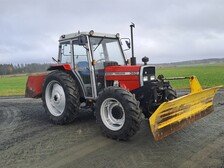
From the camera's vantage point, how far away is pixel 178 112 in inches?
272

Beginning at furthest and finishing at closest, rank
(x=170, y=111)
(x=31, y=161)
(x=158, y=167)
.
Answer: (x=170, y=111), (x=31, y=161), (x=158, y=167)

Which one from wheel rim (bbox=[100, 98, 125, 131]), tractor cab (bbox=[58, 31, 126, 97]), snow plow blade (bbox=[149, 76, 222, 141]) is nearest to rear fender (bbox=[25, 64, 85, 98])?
tractor cab (bbox=[58, 31, 126, 97])

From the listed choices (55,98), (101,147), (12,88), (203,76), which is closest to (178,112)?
(101,147)

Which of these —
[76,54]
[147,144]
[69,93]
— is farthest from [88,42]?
[147,144]

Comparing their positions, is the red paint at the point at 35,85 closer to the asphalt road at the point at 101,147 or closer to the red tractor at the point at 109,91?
the red tractor at the point at 109,91

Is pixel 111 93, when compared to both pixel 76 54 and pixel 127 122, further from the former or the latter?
pixel 76 54

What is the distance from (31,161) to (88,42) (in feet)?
12.1

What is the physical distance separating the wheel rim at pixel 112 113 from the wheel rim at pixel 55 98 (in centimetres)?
188

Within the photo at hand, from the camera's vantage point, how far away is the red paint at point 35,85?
32.0 ft

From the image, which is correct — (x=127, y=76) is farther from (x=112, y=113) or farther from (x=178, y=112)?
(x=178, y=112)

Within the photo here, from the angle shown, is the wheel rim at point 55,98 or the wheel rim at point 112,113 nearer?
the wheel rim at point 112,113

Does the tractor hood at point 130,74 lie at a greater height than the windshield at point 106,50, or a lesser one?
lesser

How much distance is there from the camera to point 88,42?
8.48 meters

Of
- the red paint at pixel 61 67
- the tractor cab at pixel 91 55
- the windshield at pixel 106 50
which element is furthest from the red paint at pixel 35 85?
the windshield at pixel 106 50
